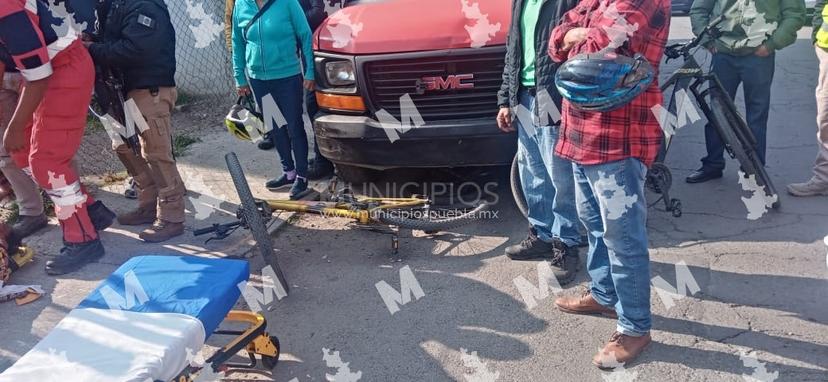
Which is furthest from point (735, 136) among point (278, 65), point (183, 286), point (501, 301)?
point (183, 286)

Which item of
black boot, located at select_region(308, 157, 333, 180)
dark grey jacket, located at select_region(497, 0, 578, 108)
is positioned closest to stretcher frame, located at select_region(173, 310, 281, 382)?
dark grey jacket, located at select_region(497, 0, 578, 108)

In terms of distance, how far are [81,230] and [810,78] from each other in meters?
8.24

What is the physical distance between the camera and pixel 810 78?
7930 millimetres

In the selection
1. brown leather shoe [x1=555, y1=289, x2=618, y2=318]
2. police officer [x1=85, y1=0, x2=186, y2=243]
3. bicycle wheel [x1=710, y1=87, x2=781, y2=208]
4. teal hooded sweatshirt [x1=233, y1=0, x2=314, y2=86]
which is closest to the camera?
brown leather shoe [x1=555, y1=289, x2=618, y2=318]

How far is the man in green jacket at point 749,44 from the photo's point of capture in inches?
174

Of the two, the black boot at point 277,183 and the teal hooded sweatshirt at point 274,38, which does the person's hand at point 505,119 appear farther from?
the black boot at point 277,183

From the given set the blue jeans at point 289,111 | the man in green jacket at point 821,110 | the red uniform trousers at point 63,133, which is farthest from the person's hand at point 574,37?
the red uniform trousers at point 63,133

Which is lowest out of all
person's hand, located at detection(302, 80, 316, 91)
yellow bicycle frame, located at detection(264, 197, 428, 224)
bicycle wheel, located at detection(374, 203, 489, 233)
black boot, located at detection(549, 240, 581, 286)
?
black boot, located at detection(549, 240, 581, 286)

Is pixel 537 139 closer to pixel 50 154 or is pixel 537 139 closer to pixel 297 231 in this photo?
pixel 297 231

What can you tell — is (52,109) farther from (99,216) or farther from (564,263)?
(564,263)

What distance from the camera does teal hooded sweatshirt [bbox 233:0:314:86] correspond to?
463cm

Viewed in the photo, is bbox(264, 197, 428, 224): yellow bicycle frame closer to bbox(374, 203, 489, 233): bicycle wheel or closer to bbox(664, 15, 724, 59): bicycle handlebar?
bbox(374, 203, 489, 233): bicycle wheel

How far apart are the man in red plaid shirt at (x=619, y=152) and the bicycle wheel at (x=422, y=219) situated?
1.22 m

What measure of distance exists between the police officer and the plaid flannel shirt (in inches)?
104
